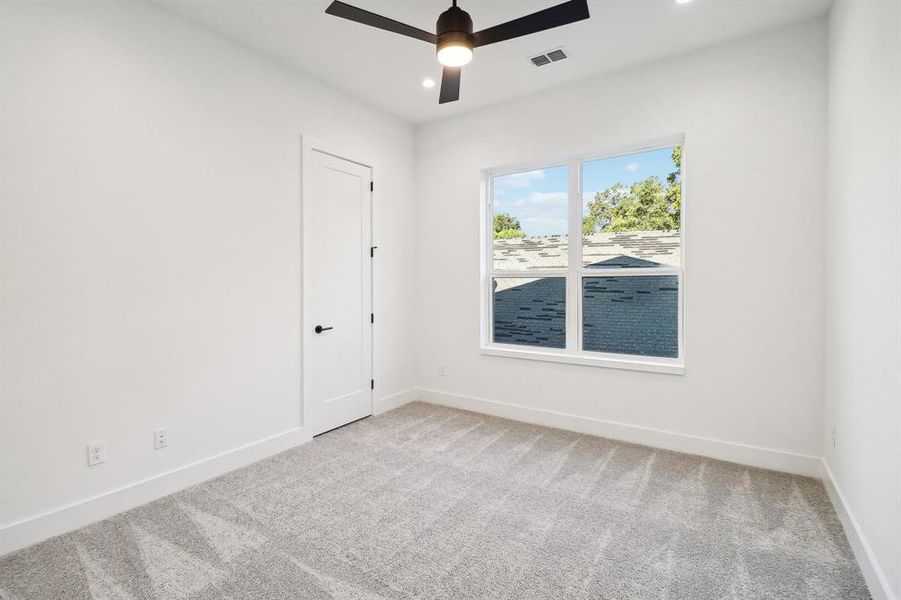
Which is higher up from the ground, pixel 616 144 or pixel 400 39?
pixel 400 39

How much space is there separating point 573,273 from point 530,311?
1.83 ft

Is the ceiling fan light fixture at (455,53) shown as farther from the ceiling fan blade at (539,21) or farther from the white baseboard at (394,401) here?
the white baseboard at (394,401)

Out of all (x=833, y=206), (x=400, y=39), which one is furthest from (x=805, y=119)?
(x=400, y=39)

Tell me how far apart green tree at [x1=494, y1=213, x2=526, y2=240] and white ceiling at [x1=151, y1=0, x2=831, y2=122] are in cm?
114

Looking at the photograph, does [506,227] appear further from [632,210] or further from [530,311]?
[632,210]

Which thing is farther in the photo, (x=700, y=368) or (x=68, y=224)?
(x=700, y=368)

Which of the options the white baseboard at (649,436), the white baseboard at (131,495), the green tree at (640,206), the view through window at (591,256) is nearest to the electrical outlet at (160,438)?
the white baseboard at (131,495)

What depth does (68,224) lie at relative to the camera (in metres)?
2.28

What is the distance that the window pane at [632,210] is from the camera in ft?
11.3

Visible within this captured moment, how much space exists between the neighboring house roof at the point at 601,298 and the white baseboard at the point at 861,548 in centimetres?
128

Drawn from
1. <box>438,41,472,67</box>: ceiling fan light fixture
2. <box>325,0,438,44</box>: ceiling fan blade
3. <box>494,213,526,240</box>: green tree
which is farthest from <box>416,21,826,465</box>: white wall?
<box>325,0,438,44</box>: ceiling fan blade

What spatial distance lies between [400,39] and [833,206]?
2.93m

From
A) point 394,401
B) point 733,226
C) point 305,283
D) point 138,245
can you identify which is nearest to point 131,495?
point 138,245

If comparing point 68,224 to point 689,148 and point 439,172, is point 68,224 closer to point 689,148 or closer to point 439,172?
point 439,172
